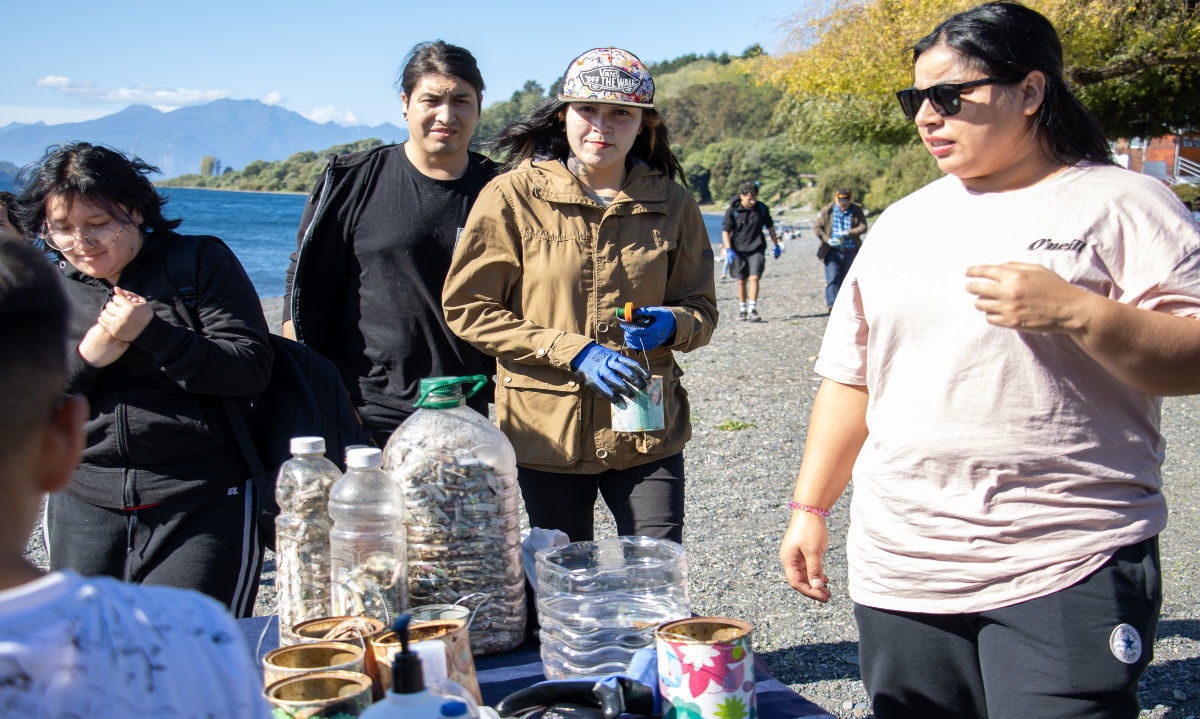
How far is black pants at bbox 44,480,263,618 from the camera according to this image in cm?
253

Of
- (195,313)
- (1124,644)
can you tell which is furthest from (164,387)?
(1124,644)

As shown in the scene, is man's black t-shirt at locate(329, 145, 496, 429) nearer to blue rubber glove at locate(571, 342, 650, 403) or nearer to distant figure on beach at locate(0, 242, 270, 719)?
blue rubber glove at locate(571, 342, 650, 403)

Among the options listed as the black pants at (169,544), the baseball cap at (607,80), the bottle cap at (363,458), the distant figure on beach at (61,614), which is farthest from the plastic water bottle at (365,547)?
the baseball cap at (607,80)

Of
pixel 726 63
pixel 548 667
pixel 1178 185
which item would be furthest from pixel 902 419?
pixel 726 63

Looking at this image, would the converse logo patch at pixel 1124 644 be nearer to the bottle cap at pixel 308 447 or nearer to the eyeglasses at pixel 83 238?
the bottle cap at pixel 308 447

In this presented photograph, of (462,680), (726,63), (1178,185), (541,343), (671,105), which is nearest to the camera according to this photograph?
(462,680)

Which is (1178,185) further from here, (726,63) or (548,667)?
(726,63)

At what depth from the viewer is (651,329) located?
2.73 m

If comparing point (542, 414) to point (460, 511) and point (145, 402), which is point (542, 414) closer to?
point (460, 511)

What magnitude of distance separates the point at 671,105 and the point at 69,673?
144 meters

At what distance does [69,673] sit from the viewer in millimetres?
836

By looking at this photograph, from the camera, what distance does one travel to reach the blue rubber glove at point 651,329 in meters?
2.71

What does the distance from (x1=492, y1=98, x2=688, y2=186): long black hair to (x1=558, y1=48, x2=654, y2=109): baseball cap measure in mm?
119

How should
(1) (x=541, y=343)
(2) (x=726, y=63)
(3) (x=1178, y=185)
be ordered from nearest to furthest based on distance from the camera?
(1) (x=541, y=343) → (3) (x=1178, y=185) → (2) (x=726, y=63)
